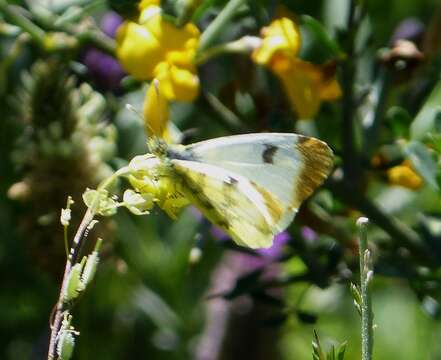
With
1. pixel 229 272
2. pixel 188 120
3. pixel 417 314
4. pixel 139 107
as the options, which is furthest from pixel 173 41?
pixel 417 314

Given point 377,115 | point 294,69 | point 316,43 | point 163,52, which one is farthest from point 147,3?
point 316,43

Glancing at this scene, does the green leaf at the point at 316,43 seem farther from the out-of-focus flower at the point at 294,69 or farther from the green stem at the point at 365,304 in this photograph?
the green stem at the point at 365,304

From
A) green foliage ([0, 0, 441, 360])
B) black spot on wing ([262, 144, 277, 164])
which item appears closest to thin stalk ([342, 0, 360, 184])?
green foliage ([0, 0, 441, 360])

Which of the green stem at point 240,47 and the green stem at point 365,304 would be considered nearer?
the green stem at point 365,304

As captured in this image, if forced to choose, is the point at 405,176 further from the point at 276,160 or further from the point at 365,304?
the point at 365,304

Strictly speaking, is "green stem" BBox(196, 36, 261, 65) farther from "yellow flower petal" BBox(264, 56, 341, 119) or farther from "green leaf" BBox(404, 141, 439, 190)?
"green leaf" BBox(404, 141, 439, 190)

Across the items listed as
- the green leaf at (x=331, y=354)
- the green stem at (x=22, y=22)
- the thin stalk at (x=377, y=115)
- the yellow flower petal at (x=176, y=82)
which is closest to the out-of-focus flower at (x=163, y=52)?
the yellow flower petal at (x=176, y=82)
